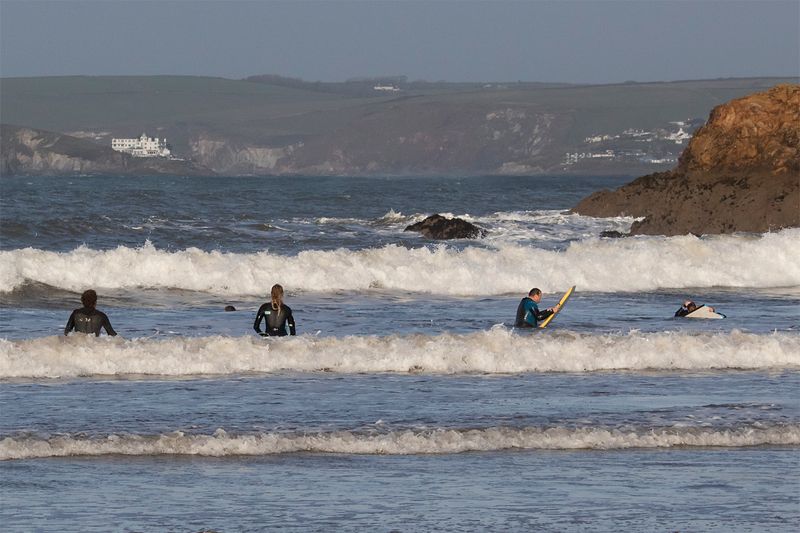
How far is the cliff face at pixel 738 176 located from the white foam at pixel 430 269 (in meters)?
8.68

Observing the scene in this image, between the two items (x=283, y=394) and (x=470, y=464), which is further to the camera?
Result: (x=283, y=394)

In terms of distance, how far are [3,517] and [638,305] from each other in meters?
20.8

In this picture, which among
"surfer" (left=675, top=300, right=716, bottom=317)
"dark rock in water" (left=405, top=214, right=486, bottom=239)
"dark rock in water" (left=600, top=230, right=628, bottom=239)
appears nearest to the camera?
"surfer" (left=675, top=300, right=716, bottom=317)

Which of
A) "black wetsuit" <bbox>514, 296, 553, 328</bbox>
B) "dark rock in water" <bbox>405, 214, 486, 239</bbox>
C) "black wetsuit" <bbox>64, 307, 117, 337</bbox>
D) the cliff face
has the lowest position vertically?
"black wetsuit" <bbox>514, 296, 553, 328</bbox>

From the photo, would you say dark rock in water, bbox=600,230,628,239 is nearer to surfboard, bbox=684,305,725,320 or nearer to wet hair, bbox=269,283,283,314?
surfboard, bbox=684,305,725,320

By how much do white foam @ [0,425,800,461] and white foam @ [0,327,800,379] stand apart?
4.87m

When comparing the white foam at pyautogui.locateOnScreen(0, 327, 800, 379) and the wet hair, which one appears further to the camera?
the wet hair

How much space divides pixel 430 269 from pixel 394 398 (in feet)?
60.3

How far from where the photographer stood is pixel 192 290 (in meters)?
33.2

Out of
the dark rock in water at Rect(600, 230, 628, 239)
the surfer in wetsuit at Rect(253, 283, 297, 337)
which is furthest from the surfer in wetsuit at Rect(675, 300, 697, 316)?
the dark rock in water at Rect(600, 230, 628, 239)

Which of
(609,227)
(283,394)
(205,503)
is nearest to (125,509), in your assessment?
(205,503)

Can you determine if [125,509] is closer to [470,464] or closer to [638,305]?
[470,464]

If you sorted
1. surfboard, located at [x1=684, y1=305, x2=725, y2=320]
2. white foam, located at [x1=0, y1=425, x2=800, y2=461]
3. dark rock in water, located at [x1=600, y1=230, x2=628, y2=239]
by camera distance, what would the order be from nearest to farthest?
white foam, located at [x1=0, y1=425, x2=800, y2=461] → surfboard, located at [x1=684, y1=305, x2=725, y2=320] → dark rock in water, located at [x1=600, y1=230, x2=628, y2=239]

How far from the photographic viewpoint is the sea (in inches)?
473
